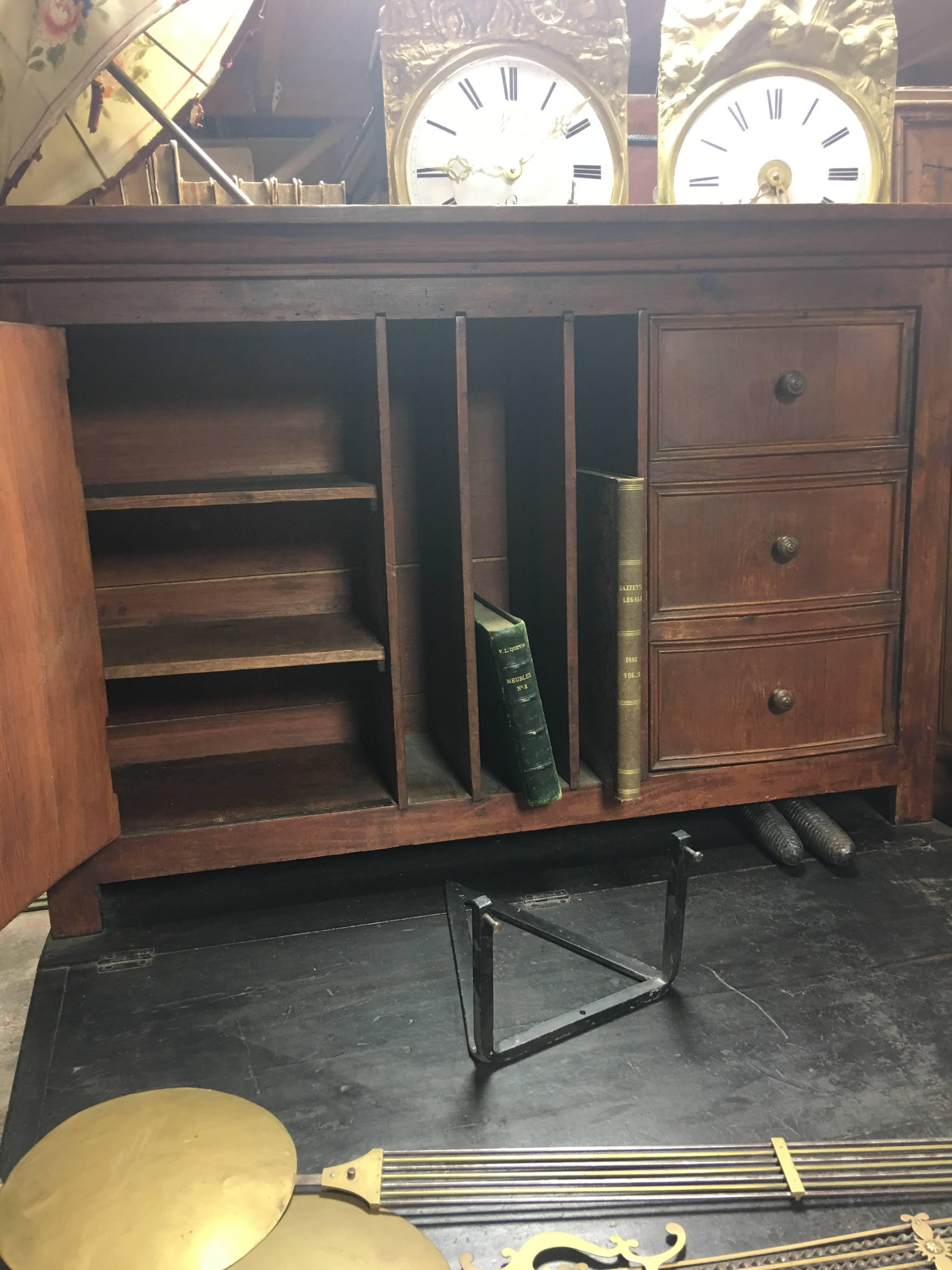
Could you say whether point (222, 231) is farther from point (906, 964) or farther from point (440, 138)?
point (906, 964)

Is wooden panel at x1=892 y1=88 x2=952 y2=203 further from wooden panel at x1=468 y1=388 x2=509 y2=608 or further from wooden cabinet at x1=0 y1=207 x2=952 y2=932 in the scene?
wooden panel at x1=468 y1=388 x2=509 y2=608

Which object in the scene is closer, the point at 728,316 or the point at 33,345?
the point at 33,345

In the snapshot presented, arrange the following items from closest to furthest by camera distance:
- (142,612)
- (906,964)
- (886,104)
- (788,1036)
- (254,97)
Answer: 1. (788,1036)
2. (906,964)
3. (886,104)
4. (142,612)
5. (254,97)

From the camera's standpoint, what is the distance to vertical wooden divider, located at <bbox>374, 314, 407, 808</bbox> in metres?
1.41

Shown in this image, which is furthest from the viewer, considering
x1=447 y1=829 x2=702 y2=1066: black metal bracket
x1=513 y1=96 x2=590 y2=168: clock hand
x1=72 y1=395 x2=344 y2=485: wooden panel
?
A: x1=72 y1=395 x2=344 y2=485: wooden panel

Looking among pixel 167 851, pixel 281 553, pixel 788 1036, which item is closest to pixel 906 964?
pixel 788 1036

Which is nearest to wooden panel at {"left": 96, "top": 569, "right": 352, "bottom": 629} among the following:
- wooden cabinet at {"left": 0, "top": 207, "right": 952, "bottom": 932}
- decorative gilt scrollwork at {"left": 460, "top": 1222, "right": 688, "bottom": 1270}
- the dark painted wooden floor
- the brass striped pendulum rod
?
wooden cabinet at {"left": 0, "top": 207, "right": 952, "bottom": 932}

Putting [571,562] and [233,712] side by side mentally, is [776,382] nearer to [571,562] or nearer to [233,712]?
[571,562]

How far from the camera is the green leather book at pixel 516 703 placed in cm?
148

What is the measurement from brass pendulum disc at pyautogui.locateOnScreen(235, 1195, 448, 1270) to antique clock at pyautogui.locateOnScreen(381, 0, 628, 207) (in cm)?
141

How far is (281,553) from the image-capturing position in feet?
6.04

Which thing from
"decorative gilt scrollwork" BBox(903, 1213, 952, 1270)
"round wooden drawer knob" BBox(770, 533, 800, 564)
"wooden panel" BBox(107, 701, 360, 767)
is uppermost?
"round wooden drawer knob" BBox(770, 533, 800, 564)

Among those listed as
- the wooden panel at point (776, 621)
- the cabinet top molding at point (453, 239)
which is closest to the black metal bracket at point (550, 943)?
the wooden panel at point (776, 621)

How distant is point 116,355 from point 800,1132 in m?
1.58
